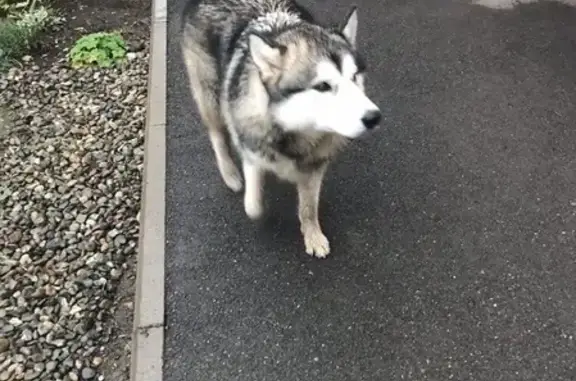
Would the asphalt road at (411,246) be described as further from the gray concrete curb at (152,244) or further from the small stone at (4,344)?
the small stone at (4,344)

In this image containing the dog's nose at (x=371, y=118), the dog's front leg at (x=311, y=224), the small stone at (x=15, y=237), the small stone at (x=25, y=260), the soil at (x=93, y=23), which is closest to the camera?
the dog's nose at (x=371, y=118)

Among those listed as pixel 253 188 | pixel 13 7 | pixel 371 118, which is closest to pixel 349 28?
pixel 371 118

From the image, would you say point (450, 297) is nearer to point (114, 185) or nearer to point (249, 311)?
point (249, 311)

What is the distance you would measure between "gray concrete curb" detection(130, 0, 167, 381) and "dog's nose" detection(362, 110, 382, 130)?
158 cm

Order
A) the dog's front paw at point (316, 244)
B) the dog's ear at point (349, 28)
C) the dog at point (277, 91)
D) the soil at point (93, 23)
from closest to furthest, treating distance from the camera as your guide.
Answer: the dog at point (277, 91), the dog's ear at point (349, 28), the dog's front paw at point (316, 244), the soil at point (93, 23)

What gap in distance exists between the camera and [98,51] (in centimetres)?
557

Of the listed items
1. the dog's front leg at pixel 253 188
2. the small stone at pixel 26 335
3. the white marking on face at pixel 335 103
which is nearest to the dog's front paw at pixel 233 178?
the dog's front leg at pixel 253 188

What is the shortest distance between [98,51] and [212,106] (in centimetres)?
217

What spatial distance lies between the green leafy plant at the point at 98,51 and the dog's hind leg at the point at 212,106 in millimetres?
1765

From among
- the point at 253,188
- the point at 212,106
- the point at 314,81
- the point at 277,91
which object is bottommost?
the point at 253,188

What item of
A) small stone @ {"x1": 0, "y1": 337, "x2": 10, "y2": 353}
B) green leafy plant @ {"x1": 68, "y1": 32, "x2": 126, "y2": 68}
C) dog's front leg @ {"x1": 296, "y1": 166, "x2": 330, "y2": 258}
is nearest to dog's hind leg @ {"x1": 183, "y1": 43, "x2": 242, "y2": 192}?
dog's front leg @ {"x1": 296, "y1": 166, "x2": 330, "y2": 258}

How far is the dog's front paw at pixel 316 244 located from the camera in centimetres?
372

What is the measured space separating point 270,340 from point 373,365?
0.55 meters

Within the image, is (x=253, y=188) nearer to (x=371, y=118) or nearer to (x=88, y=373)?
(x=371, y=118)
